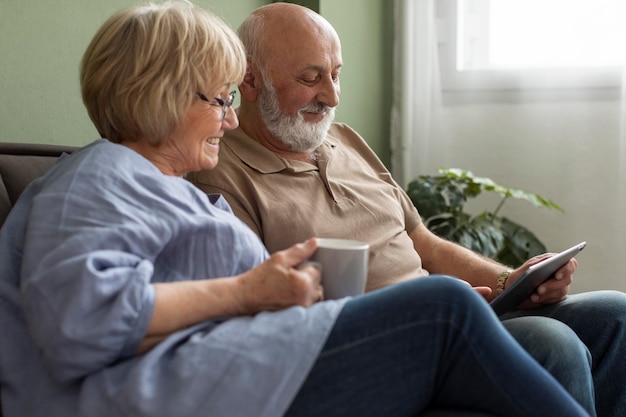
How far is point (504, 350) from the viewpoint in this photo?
1.09m

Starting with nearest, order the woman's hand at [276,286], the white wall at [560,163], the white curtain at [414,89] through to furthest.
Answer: the woman's hand at [276,286], the white wall at [560,163], the white curtain at [414,89]

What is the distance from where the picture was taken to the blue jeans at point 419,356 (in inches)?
42.1

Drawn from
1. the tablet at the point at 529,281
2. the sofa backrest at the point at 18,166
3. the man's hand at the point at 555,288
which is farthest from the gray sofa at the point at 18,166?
the man's hand at the point at 555,288

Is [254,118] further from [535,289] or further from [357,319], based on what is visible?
[357,319]

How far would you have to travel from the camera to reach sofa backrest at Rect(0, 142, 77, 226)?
136 cm

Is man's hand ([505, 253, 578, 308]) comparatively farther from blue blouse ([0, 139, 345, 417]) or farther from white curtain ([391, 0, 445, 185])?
white curtain ([391, 0, 445, 185])

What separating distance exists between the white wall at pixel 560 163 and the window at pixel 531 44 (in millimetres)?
88

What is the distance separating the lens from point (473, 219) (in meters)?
2.68

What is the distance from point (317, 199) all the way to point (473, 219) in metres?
1.06

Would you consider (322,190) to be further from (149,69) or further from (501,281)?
(149,69)

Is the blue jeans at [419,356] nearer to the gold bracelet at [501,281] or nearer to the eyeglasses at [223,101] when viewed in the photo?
the eyeglasses at [223,101]

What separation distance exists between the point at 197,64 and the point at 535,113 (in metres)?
1.84

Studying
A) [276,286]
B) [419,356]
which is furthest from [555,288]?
[276,286]

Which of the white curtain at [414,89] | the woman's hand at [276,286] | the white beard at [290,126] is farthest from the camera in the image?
the white curtain at [414,89]
